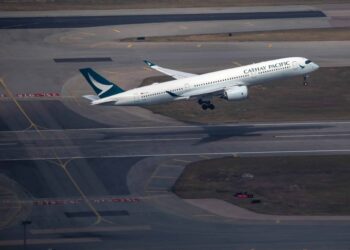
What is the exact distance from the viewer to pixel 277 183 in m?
115

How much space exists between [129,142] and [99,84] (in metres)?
7.42

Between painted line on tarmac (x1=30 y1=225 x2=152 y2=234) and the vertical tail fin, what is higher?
the vertical tail fin

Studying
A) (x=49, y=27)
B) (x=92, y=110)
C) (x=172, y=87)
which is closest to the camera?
(x=172, y=87)

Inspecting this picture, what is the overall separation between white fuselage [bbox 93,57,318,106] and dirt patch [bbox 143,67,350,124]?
5.49 m

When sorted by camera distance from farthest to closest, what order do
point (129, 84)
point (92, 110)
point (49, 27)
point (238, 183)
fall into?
point (49, 27), point (129, 84), point (92, 110), point (238, 183)

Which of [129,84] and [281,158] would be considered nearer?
[281,158]

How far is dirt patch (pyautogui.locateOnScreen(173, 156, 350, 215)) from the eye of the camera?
10794cm

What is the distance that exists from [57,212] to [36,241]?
28.9ft

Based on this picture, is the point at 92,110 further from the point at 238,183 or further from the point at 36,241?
the point at 36,241

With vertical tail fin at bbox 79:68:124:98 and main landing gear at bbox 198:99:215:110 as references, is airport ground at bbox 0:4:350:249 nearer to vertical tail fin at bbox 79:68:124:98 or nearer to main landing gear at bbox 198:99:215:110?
main landing gear at bbox 198:99:215:110

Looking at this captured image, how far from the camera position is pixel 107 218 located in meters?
104

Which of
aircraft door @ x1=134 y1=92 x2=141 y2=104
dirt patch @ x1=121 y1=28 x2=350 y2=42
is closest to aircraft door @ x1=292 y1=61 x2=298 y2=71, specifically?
aircraft door @ x1=134 y1=92 x2=141 y2=104

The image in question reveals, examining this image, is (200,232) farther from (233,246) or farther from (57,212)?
(57,212)

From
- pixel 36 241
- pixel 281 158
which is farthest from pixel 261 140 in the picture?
pixel 36 241
